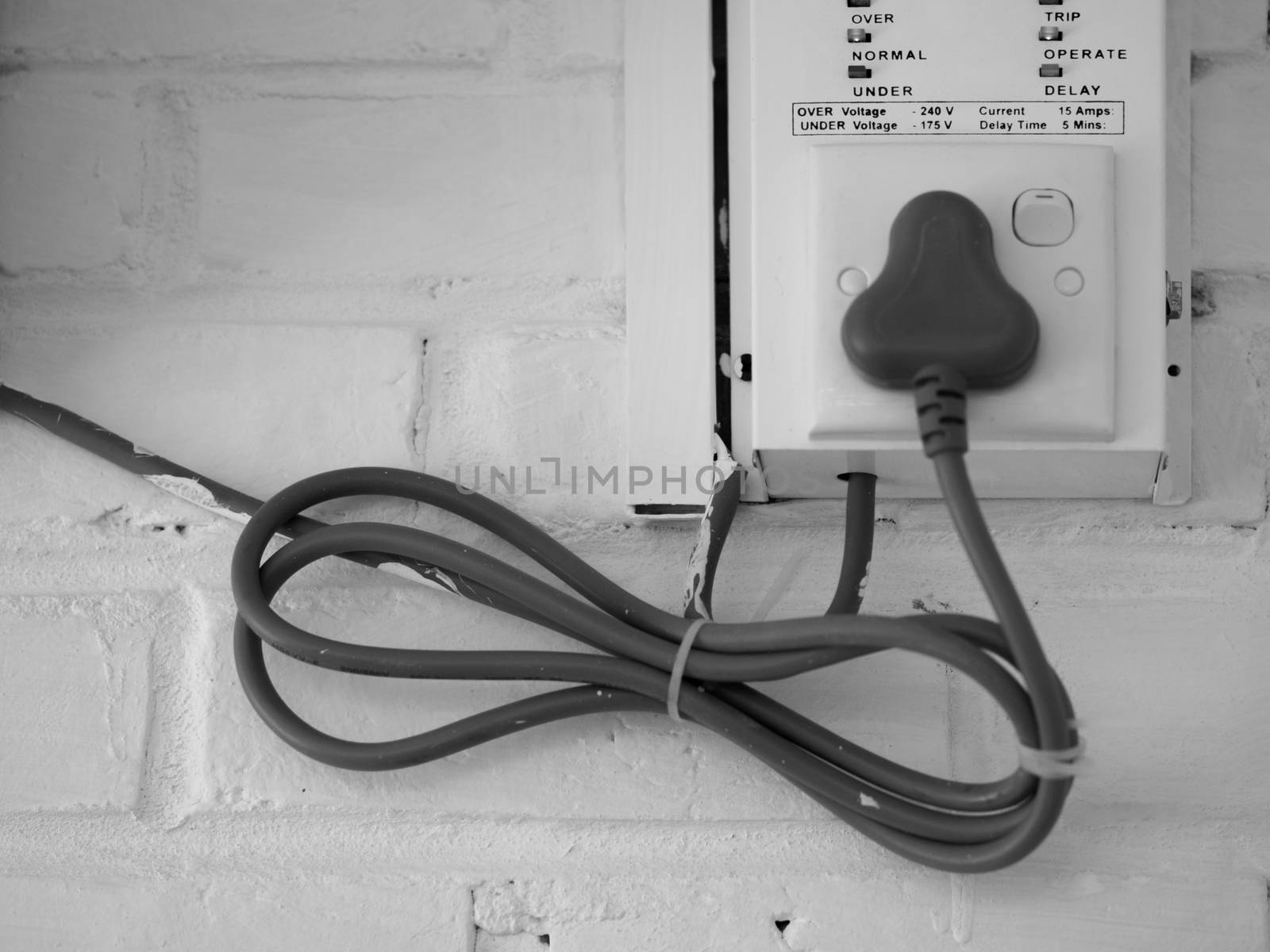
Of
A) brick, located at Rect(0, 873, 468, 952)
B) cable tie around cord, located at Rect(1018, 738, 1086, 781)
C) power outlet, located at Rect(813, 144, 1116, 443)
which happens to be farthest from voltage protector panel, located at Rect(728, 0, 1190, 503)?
brick, located at Rect(0, 873, 468, 952)

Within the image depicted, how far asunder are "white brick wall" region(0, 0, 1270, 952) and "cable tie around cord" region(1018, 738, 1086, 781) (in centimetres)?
8

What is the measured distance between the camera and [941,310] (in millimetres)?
441

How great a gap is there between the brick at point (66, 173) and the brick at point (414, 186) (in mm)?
44

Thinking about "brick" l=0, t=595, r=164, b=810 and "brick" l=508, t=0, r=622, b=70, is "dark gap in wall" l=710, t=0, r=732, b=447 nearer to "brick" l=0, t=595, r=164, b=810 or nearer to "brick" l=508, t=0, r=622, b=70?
"brick" l=508, t=0, r=622, b=70

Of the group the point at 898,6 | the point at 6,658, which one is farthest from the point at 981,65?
the point at 6,658

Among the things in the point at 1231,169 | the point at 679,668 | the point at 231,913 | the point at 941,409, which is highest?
the point at 1231,169

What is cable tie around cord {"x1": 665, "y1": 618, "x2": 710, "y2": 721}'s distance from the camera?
1.48 ft

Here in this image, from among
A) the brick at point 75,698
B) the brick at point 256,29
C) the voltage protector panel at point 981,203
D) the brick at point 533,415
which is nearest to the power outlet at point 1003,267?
the voltage protector panel at point 981,203

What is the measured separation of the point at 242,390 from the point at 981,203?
0.37 metres

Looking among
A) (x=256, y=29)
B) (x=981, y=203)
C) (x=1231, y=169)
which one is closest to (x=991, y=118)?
(x=981, y=203)

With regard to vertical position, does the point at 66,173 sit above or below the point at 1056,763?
above

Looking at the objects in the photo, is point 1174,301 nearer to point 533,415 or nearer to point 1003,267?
point 1003,267

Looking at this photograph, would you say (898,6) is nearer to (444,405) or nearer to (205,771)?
(444,405)

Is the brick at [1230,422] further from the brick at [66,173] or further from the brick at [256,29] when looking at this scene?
the brick at [66,173]
